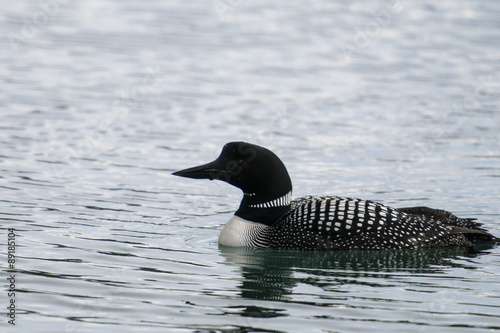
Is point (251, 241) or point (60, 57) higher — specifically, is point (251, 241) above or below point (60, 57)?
below

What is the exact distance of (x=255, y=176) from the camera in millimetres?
7742

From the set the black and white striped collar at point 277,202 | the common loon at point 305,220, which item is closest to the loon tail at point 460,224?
the common loon at point 305,220

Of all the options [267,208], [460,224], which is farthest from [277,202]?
[460,224]

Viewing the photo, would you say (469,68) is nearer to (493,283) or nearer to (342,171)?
(342,171)

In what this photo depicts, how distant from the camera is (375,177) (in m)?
10.2

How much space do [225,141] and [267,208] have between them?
3796mm

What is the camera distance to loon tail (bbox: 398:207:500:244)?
25.5 feet

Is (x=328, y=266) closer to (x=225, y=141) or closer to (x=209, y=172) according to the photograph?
(x=209, y=172)

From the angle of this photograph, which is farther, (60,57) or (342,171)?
(60,57)

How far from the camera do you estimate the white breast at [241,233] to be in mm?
7762

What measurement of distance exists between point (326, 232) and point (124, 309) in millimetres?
2090

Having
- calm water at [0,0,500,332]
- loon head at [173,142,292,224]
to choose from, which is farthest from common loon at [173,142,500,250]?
calm water at [0,0,500,332]

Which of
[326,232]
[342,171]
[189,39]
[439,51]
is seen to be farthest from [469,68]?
[326,232]

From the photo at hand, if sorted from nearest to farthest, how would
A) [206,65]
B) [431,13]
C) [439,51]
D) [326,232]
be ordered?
1. [326,232]
2. [206,65]
3. [439,51]
4. [431,13]
